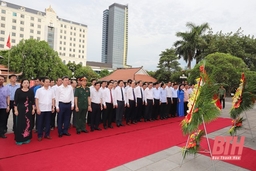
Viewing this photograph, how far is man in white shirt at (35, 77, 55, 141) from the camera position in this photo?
3965 millimetres

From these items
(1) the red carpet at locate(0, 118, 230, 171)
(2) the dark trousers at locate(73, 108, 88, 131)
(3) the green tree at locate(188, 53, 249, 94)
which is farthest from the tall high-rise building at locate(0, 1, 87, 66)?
(1) the red carpet at locate(0, 118, 230, 171)

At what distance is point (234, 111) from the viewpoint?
4348 mm

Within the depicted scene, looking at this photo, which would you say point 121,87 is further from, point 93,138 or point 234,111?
point 234,111

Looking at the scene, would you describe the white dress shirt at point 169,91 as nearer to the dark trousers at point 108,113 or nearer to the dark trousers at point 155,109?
the dark trousers at point 155,109

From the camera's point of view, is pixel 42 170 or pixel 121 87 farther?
pixel 121 87

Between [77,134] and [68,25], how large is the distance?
58.8 metres

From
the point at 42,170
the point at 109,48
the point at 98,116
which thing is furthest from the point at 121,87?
the point at 109,48

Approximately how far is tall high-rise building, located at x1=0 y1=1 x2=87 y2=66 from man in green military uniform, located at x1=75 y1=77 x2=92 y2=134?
166 ft

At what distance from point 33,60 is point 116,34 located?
194 ft

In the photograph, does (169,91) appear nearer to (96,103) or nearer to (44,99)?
(96,103)

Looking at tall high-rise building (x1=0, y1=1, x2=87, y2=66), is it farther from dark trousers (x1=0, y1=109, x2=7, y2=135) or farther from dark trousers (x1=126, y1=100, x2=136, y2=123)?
dark trousers (x1=126, y1=100, x2=136, y2=123)

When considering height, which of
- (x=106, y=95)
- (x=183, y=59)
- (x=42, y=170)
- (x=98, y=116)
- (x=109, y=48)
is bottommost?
(x=42, y=170)

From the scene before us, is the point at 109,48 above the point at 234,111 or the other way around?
above

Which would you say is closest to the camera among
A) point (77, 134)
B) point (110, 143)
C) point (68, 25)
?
point (110, 143)
